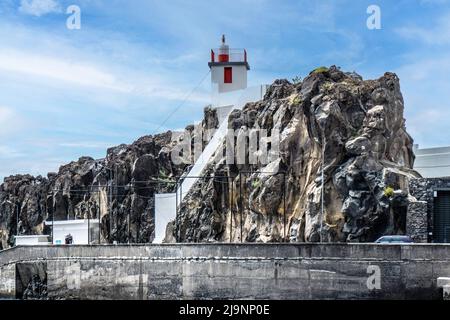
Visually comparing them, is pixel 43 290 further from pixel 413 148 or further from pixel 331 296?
pixel 413 148

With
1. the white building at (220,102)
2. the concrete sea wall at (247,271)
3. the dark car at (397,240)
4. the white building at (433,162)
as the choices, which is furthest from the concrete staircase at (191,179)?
the dark car at (397,240)

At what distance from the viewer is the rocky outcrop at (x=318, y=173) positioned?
160 ft

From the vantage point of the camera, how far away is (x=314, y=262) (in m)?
40.9

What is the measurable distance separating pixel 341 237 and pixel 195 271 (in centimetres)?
1075

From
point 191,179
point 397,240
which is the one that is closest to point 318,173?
point 397,240

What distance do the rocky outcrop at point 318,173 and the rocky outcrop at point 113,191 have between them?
20.4 feet

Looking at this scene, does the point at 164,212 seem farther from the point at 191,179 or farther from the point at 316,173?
the point at 316,173

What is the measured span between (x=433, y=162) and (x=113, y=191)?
35.9 meters

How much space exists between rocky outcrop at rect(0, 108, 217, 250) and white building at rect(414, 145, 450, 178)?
19.9m

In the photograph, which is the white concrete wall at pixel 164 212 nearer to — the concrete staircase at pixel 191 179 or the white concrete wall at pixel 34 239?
the concrete staircase at pixel 191 179

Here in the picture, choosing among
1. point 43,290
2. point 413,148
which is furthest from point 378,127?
point 43,290

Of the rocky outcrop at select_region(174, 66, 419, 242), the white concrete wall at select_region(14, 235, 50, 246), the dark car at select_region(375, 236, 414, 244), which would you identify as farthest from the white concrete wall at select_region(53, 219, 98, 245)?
the dark car at select_region(375, 236, 414, 244)

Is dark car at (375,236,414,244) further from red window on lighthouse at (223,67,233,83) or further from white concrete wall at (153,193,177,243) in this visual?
red window on lighthouse at (223,67,233,83)

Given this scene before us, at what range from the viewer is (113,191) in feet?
262
